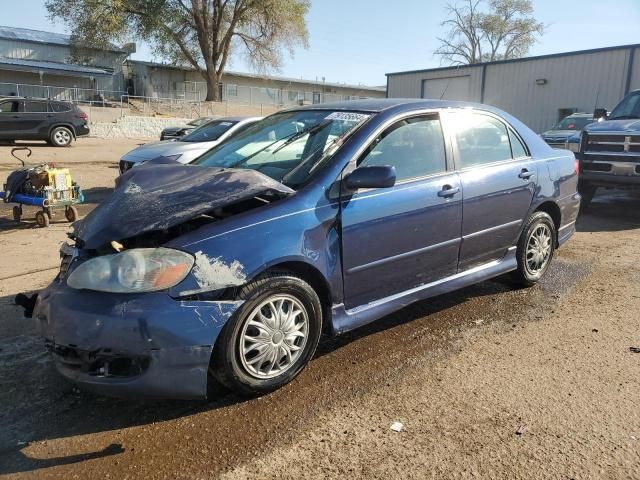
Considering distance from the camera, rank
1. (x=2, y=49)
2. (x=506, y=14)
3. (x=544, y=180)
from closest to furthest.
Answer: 1. (x=544, y=180)
2. (x=2, y=49)
3. (x=506, y=14)

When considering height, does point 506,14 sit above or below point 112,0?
above

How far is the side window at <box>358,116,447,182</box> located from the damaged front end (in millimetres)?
1227

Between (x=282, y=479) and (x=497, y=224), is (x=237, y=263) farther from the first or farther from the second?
(x=497, y=224)

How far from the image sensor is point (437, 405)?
3.04 m

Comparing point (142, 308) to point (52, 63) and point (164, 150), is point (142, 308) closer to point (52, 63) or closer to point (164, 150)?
point (164, 150)

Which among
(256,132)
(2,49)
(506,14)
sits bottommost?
(256,132)

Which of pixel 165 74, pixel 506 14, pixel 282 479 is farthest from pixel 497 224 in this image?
pixel 506 14

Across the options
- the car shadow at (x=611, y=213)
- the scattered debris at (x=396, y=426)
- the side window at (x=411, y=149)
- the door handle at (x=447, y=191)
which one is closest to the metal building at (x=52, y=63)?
the car shadow at (x=611, y=213)

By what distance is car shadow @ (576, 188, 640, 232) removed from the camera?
8188 millimetres

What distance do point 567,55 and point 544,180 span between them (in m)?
20.9

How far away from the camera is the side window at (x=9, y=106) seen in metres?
20.4

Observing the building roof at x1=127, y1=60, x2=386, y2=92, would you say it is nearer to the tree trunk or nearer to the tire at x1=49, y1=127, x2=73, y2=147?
the tree trunk

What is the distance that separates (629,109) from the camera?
950 centimetres

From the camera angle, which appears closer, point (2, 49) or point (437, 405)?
point (437, 405)
